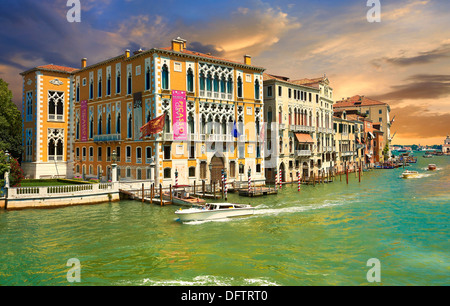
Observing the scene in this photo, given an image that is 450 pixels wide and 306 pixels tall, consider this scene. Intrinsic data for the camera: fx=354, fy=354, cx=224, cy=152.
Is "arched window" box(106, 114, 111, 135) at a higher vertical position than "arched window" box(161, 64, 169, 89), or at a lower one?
lower

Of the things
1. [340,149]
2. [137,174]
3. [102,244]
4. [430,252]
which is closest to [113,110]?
[137,174]

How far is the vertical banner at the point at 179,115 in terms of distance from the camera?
3106 cm

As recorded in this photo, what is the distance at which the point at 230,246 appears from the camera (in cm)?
1524

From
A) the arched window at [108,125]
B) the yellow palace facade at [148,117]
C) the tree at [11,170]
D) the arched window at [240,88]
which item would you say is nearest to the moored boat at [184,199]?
the yellow palace facade at [148,117]

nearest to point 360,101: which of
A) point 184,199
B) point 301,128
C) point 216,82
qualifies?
point 301,128

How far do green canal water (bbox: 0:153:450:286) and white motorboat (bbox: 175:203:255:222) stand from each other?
504 millimetres

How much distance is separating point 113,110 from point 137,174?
7.60 meters

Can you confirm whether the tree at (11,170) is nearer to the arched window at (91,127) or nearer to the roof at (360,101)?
the arched window at (91,127)

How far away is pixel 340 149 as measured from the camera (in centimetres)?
5912

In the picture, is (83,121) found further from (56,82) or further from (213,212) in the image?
(213,212)

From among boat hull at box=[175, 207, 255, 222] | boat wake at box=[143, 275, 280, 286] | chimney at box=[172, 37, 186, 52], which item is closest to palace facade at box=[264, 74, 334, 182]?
chimney at box=[172, 37, 186, 52]

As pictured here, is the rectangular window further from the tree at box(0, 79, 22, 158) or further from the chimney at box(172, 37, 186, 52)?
the tree at box(0, 79, 22, 158)

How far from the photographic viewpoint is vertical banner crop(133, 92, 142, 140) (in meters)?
31.8
